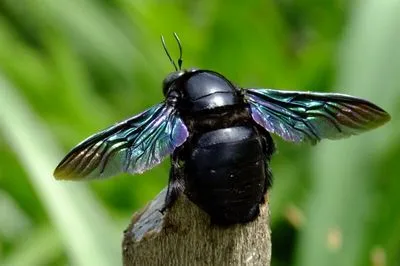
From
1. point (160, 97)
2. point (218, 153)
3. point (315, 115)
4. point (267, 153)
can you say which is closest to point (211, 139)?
point (218, 153)

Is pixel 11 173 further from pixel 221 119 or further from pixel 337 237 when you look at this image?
pixel 221 119

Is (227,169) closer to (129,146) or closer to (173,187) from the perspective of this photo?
(173,187)

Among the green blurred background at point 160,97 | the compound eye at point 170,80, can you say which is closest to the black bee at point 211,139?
the compound eye at point 170,80

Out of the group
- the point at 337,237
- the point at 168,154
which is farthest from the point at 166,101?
the point at 337,237

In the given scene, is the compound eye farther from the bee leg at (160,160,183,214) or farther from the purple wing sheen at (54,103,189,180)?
the bee leg at (160,160,183,214)

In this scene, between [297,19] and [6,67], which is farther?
[297,19]

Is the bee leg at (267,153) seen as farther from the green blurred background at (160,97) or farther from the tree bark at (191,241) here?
the green blurred background at (160,97)
